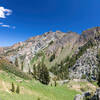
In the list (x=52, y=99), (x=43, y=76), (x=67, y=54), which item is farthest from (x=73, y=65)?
(x=52, y=99)

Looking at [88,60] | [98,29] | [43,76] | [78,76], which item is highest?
[98,29]

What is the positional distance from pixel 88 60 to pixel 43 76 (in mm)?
88879

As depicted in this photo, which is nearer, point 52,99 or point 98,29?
point 52,99

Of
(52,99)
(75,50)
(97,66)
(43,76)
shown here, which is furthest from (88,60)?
(52,99)

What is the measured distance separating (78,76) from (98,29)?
122m

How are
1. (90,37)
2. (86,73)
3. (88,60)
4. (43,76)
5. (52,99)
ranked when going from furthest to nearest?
(90,37) → (88,60) → (86,73) → (43,76) → (52,99)

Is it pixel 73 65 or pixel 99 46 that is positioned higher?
pixel 99 46

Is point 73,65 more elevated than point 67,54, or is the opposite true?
point 67,54

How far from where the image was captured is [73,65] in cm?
14225

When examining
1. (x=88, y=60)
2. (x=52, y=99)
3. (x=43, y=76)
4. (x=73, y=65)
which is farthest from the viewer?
(x=73, y=65)

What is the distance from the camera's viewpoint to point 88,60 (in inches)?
5079

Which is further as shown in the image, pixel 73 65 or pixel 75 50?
pixel 75 50

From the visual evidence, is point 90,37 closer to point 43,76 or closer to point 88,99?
point 43,76

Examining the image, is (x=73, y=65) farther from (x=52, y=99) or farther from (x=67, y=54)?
(x=52, y=99)
